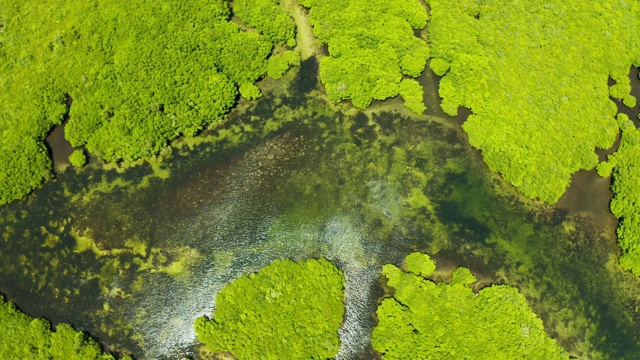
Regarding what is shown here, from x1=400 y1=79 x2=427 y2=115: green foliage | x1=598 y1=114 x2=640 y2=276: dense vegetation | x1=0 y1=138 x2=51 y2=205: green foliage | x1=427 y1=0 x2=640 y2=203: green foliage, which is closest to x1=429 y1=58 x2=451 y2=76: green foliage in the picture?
x1=427 y1=0 x2=640 y2=203: green foliage

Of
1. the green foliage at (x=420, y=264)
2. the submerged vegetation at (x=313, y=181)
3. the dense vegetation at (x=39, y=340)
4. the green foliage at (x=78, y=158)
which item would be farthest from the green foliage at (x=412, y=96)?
the dense vegetation at (x=39, y=340)

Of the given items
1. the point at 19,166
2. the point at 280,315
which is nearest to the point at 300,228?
the point at 280,315

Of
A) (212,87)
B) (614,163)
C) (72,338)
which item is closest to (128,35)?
(212,87)

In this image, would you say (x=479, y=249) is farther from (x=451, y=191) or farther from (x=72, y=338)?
(x=72, y=338)

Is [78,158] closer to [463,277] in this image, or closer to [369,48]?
[369,48]

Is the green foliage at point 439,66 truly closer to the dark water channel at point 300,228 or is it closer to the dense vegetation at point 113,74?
the dark water channel at point 300,228

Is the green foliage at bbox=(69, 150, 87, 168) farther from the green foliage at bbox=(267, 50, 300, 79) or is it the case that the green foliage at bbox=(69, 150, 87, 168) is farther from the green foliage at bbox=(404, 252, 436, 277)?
the green foliage at bbox=(404, 252, 436, 277)
